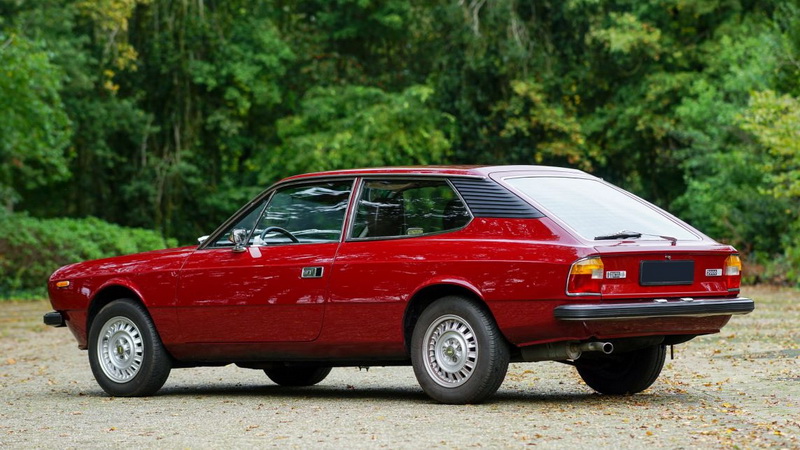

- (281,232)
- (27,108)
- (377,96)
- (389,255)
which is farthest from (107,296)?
(377,96)

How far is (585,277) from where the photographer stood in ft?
28.8

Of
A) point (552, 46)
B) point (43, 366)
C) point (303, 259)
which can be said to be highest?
point (552, 46)

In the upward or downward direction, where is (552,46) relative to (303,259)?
upward

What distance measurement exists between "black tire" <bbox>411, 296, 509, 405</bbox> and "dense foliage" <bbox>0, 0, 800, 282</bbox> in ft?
106

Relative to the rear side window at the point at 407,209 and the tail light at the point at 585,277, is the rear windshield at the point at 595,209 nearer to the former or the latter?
the tail light at the point at 585,277

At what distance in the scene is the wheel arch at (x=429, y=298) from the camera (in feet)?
30.4

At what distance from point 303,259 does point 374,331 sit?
2.73ft

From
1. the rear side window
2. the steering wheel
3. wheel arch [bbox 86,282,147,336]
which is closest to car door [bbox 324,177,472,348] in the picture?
the rear side window

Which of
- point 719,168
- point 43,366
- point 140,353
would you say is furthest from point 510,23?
point 140,353

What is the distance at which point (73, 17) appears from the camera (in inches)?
1516

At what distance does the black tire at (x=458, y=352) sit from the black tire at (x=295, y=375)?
2.33m

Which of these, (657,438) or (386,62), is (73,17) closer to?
Answer: (386,62)

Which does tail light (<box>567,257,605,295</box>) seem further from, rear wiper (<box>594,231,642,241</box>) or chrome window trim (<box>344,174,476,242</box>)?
chrome window trim (<box>344,174,476,242</box>)

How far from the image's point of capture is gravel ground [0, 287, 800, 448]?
25.4 ft
